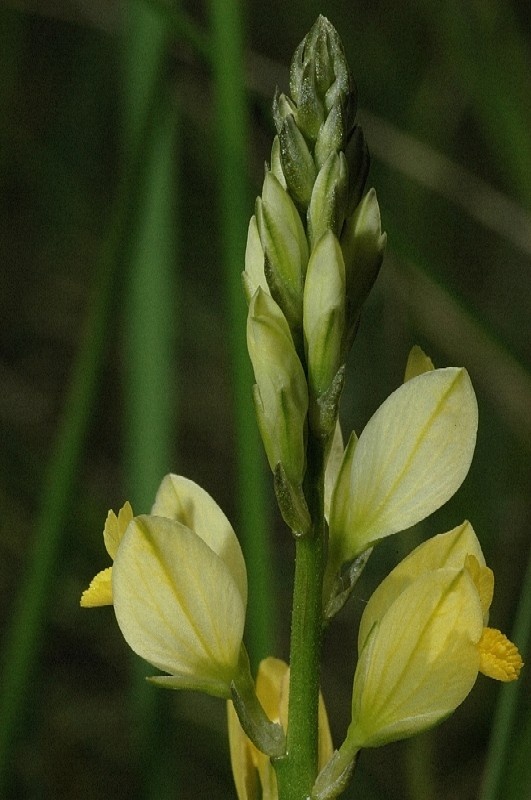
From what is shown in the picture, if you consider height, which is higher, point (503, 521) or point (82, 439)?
point (82, 439)

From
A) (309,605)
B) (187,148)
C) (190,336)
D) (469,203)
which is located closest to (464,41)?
(469,203)

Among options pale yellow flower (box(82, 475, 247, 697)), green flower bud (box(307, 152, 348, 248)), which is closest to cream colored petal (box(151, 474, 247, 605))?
pale yellow flower (box(82, 475, 247, 697))

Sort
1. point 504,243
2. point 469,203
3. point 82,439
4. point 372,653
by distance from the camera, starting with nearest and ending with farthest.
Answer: point 372,653, point 82,439, point 469,203, point 504,243

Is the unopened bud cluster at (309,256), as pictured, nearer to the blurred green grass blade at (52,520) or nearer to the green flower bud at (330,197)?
the green flower bud at (330,197)

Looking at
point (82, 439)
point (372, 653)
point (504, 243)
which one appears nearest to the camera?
point (372, 653)

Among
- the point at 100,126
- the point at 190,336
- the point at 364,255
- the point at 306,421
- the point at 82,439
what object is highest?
the point at 364,255

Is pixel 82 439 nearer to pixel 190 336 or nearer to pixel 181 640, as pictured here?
pixel 181 640

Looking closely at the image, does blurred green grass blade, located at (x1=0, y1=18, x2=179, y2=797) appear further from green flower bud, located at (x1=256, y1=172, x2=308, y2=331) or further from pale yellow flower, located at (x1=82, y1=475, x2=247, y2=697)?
green flower bud, located at (x1=256, y1=172, x2=308, y2=331)
